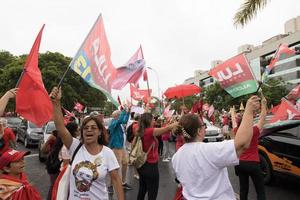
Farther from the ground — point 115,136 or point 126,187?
point 115,136

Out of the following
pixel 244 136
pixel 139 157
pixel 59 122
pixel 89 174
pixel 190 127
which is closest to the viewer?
pixel 244 136

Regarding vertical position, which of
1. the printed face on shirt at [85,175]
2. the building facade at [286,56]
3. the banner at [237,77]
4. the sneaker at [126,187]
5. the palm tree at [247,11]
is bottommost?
the sneaker at [126,187]

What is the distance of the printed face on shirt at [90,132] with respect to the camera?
328 cm

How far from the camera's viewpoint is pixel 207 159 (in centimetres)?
266

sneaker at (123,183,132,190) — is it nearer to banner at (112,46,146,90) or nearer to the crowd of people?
banner at (112,46,146,90)

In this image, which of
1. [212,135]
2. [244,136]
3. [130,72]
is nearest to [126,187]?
[130,72]

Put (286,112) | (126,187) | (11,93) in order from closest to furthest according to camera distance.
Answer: (11,93) → (286,112) → (126,187)

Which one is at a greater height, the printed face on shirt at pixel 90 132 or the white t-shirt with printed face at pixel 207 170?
the printed face on shirt at pixel 90 132

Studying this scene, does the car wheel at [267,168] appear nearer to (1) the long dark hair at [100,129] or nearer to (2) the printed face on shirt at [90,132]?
(1) the long dark hair at [100,129]

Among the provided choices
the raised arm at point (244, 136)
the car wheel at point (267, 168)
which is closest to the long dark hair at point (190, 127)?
the raised arm at point (244, 136)

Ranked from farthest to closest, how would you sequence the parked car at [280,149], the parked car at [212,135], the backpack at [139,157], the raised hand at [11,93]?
1. the parked car at [212,135]
2. the parked car at [280,149]
3. the backpack at [139,157]
4. the raised hand at [11,93]

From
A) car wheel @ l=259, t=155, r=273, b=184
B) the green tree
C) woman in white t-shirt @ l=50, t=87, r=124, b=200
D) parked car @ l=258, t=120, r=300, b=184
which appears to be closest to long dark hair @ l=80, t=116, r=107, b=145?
woman in white t-shirt @ l=50, t=87, r=124, b=200

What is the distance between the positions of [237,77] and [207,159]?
2.46 m

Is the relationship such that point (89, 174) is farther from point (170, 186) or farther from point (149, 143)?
point (170, 186)
